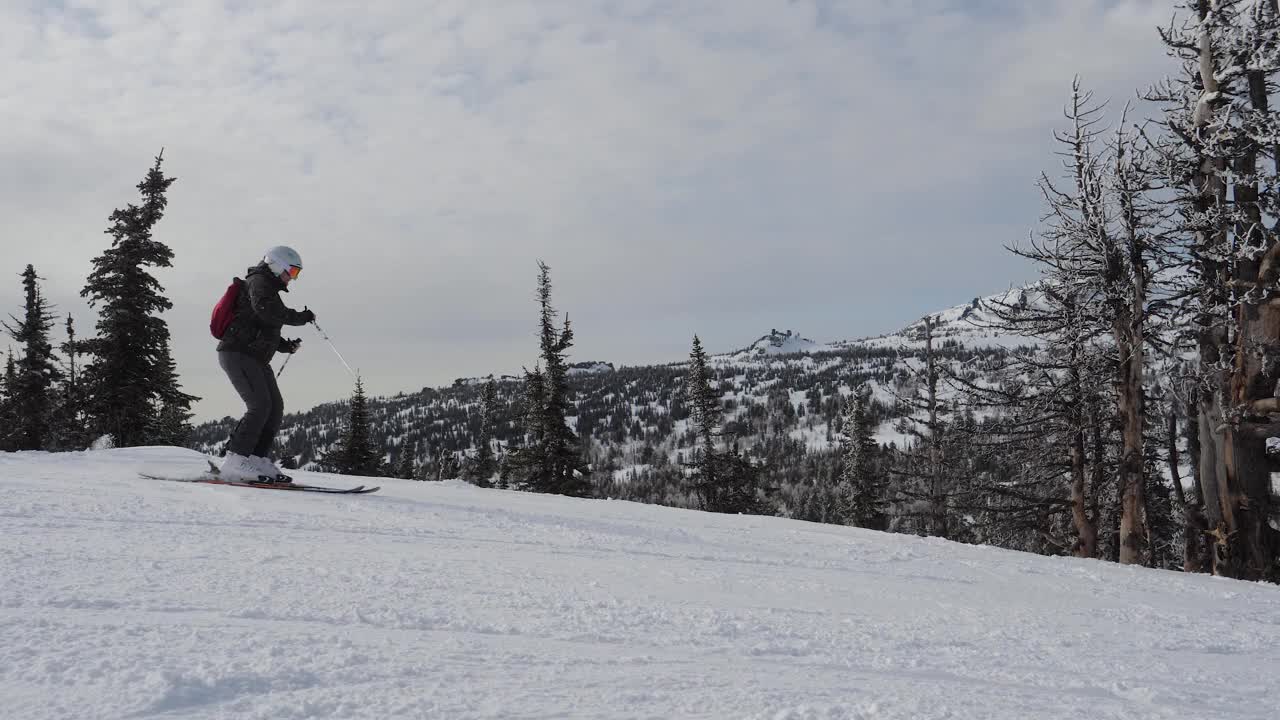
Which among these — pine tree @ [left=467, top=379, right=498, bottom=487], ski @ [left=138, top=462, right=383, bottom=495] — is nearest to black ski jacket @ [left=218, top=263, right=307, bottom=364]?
ski @ [left=138, top=462, right=383, bottom=495]

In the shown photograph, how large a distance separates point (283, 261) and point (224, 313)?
79 cm

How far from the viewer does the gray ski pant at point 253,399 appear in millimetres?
7086

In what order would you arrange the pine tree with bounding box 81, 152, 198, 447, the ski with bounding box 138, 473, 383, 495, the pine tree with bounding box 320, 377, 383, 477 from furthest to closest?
the pine tree with bounding box 320, 377, 383, 477
the pine tree with bounding box 81, 152, 198, 447
the ski with bounding box 138, 473, 383, 495

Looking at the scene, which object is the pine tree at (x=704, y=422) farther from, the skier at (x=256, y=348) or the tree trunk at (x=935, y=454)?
the skier at (x=256, y=348)

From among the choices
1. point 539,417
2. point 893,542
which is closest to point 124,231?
point 539,417

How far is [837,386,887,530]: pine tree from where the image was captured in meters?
41.5

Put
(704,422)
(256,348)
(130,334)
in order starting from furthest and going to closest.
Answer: (704,422), (130,334), (256,348)

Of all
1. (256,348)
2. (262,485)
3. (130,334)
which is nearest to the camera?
(262,485)

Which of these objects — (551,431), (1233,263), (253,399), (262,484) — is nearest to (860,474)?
(551,431)

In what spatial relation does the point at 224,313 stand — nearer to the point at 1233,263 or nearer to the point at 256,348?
the point at 256,348

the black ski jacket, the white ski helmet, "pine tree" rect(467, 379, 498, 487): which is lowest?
"pine tree" rect(467, 379, 498, 487)

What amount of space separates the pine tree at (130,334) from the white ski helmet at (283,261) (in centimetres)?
1959

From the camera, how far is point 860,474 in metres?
41.6

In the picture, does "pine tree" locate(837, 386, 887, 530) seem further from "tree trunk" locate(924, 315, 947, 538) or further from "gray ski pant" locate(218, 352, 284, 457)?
"gray ski pant" locate(218, 352, 284, 457)
